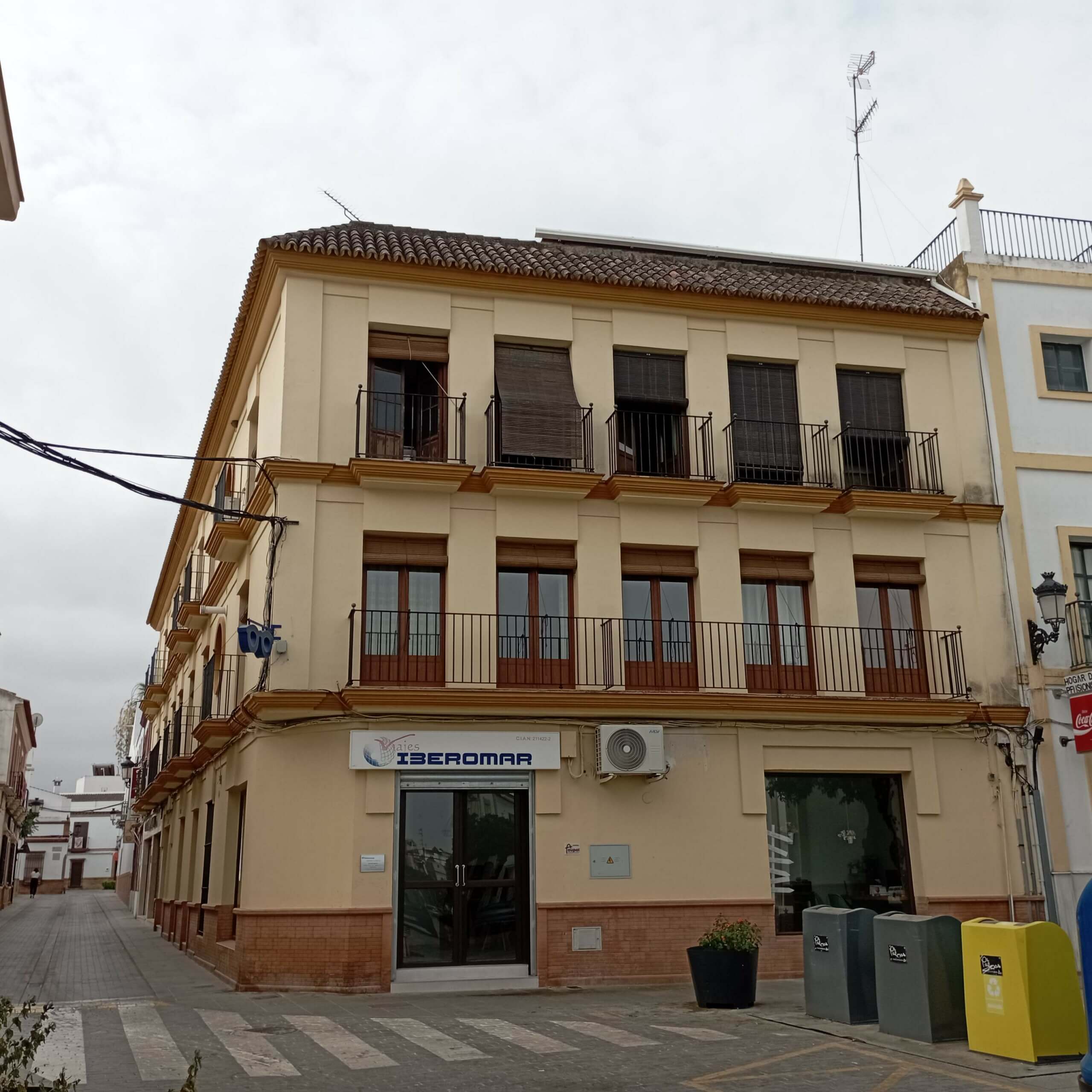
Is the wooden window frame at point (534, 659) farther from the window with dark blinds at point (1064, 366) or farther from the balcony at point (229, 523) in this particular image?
the window with dark blinds at point (1064, 366)

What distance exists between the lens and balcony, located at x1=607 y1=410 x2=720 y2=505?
54.4 feet

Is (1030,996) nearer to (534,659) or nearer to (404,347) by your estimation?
(534,659)

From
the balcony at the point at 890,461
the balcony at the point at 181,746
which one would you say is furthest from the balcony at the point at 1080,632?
the balcony at the point at 181,746

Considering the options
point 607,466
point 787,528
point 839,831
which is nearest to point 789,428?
point 787,528

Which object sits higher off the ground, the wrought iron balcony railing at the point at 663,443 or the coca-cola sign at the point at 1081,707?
the wrought iron balcony railing at the point at 663,443

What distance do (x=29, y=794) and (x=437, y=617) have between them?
77.0 m

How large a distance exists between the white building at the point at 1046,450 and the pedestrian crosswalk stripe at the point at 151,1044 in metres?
11.8

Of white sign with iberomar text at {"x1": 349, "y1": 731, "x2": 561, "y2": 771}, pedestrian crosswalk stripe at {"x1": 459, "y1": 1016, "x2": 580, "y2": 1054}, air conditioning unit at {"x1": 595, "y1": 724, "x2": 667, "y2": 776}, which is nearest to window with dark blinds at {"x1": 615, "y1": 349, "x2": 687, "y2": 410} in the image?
air conditioning unit at {"x1": 595, "y1": 724, "x2": 667, "y2": 776}

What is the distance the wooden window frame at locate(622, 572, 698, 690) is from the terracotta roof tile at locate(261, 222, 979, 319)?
4524 mm

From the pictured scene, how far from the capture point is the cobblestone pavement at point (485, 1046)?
8.47 meters

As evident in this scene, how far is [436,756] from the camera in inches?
578

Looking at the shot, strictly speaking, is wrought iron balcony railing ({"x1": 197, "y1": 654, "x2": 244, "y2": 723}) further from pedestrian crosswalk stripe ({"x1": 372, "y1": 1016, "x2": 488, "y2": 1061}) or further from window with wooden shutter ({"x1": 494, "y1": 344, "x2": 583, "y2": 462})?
pedestrian crosswalk stripe ({"x1": 372, "y1": 1016, "x2": 488, "y2": 1061})

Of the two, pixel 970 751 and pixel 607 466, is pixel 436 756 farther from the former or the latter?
pixel 970 751

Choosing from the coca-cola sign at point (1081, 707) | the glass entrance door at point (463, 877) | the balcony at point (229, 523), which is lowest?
the glass entrance door at point (463, 877)
